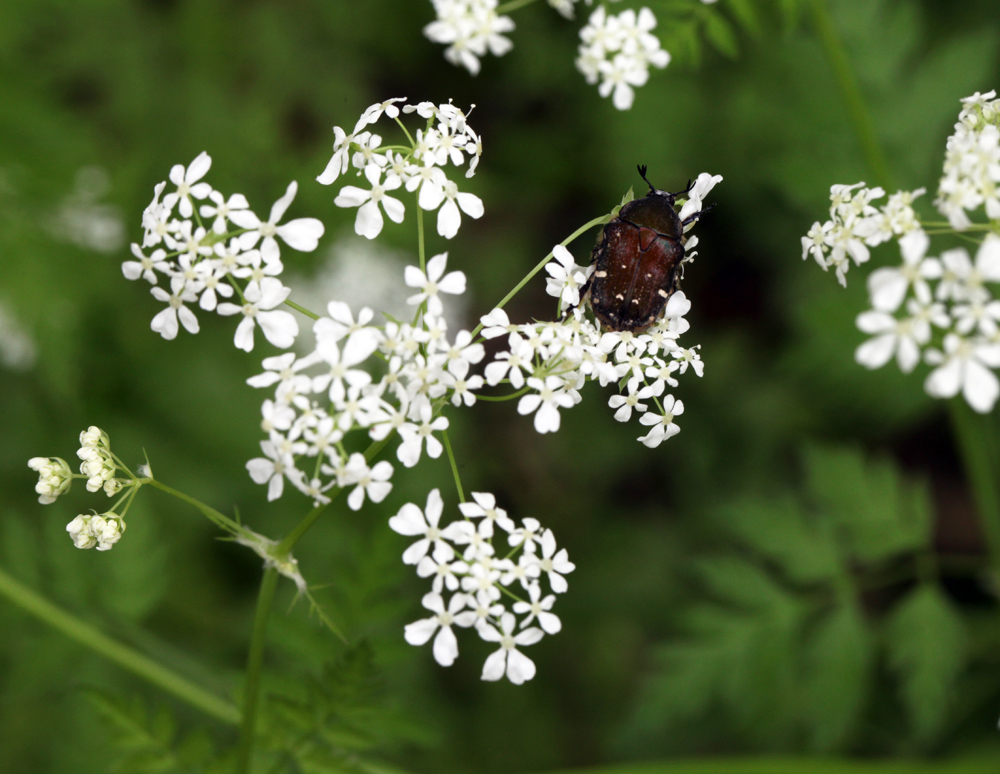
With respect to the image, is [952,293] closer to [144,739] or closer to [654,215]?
[654,215]

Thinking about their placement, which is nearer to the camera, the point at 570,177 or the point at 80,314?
the point at 80,314

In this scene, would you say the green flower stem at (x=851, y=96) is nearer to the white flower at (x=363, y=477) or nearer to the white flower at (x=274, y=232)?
the white flower at (x=274, y=232)

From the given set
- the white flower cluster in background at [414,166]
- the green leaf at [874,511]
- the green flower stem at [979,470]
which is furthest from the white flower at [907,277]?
the green leaf at [874,511]

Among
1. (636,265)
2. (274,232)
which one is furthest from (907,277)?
(274,232)

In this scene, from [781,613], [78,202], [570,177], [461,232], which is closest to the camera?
[781,613]

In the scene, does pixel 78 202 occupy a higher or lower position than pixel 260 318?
higher

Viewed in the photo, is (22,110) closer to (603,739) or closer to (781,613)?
(781,613)

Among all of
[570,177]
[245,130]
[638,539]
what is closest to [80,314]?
[245,130]
